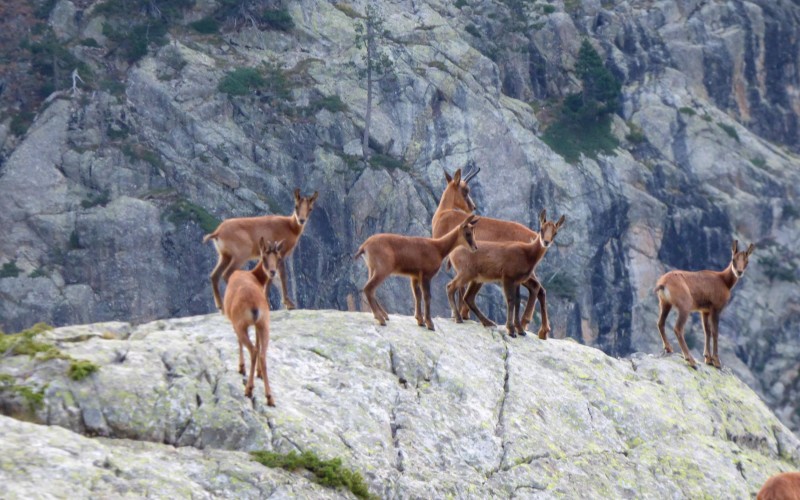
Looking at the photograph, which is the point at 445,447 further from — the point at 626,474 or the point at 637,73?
the point at 637,73

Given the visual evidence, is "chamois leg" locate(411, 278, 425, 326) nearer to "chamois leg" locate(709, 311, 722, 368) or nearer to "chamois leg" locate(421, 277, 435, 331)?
"chamois leg" locate(421, 277, 435, 331)

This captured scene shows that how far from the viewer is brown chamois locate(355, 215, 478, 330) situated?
21875mm

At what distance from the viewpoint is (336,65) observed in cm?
9344

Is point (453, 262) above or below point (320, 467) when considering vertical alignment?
above

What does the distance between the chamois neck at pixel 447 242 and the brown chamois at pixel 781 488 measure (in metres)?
6.89

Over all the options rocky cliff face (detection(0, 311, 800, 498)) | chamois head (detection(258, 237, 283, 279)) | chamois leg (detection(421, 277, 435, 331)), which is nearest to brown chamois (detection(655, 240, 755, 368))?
rocky cliff face (detection(0, 311, 800, 498))

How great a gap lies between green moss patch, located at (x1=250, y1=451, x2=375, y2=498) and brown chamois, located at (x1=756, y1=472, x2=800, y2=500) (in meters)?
6.66

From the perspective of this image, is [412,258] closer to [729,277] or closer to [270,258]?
[270,258]

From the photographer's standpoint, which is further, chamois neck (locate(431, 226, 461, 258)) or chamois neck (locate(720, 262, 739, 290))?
chamois neck (locate(720, 262, 739, 290))

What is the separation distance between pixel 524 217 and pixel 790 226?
2369 cm

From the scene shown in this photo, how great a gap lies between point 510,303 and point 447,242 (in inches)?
63.2

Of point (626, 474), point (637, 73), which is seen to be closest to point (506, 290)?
point (626, 474)

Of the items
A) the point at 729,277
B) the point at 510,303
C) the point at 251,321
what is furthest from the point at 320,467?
the point at 729,277

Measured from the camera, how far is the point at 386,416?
1903 cm
